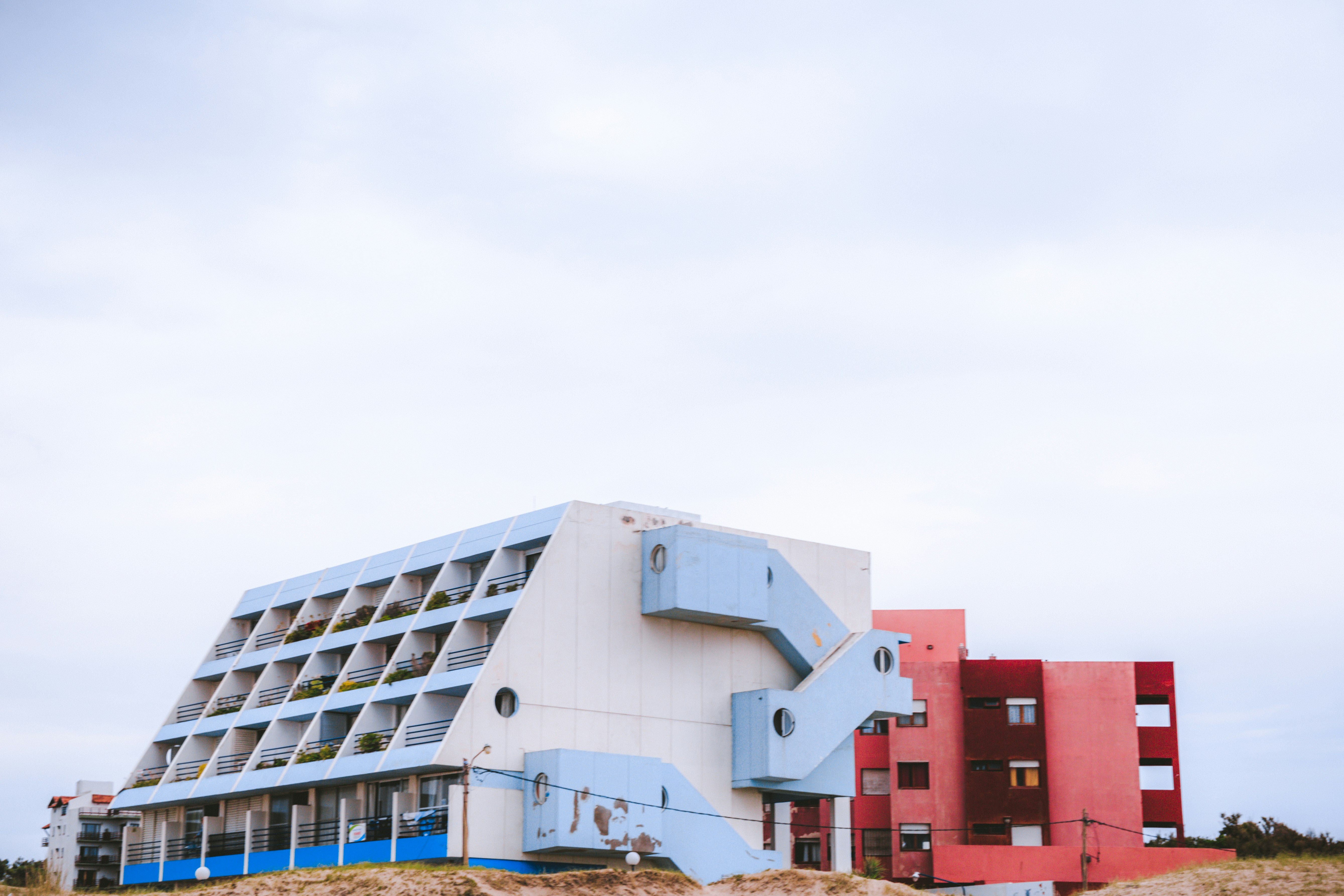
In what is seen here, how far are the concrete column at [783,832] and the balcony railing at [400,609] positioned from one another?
17538 millimetres

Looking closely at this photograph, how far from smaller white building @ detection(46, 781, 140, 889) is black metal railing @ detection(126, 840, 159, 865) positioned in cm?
1382

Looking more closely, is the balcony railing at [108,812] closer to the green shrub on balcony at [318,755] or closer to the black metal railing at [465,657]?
the green shrub on balcony at [318,755]

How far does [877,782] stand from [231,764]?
32.8 metres

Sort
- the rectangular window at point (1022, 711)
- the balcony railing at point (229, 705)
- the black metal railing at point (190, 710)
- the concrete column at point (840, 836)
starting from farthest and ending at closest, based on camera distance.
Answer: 1. the rectangular window at point (1022, 711)
2. the black metal railing at point (190, 710)
3. the balcony railing at point (229, 705)
4. the concrete column at point (840, 836)

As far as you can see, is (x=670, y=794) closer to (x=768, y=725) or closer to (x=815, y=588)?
(x=768, y=725)

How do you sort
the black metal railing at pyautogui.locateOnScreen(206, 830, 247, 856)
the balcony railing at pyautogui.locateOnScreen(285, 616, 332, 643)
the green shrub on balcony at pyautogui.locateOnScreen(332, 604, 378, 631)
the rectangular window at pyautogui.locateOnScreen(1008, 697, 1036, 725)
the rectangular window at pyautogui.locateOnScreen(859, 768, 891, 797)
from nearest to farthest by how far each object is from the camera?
the black metal railing at pyautogui.locateOnScreen(206, 830, 247, 856)
the green shrub on balcony at pyautogui.locateOnScreen(332, 604, 378, 631)
the balcony railing at pyautogui.locateOnScreen(285, 616, 332, 643)
the rectangular window at pyautogui.locateOnScreen(1008, 697, 1036, 725)
the rectangular window at pyautogui.locateOnScreen(859, 768, 891, 797)

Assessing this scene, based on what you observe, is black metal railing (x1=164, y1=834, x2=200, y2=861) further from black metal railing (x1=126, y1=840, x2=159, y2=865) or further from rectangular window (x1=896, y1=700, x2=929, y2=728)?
rectangular window (x1=896, y1=700, x2=929, y2=728)

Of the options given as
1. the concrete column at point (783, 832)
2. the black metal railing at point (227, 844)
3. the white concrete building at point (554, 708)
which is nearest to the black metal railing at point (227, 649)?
the white concrete building at point (554, 708)

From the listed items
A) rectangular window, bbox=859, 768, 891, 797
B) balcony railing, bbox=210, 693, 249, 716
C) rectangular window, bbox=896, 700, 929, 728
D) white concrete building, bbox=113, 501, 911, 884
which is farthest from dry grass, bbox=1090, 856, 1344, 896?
balcony railing, bbox=210, 693, 249, 716

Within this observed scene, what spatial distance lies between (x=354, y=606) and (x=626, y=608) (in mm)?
14818

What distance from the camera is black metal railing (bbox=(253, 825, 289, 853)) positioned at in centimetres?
6306

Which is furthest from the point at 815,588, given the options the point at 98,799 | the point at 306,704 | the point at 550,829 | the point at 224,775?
the point at 98,799

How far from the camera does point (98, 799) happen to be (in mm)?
97938

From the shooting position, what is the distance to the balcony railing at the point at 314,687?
65312 mm
